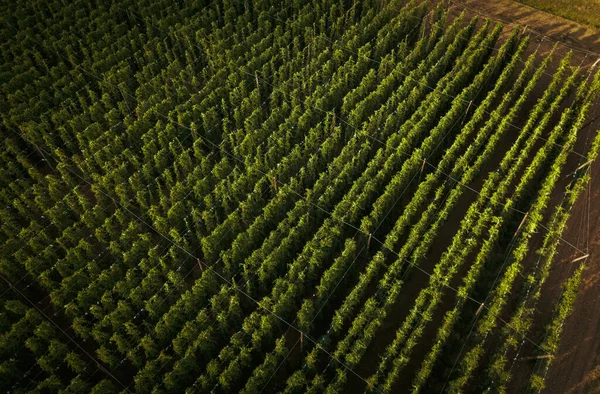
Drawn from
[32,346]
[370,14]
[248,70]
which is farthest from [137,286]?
[370,14]

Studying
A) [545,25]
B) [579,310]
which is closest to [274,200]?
[579,310]

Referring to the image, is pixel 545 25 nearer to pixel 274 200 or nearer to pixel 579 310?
pixel 579 310

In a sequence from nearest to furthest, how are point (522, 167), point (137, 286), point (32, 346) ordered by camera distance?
point (32, 346)
point (137, 286)
point (522, 167)

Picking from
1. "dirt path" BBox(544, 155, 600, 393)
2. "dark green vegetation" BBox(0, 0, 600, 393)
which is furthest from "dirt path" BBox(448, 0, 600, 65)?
"dirt path" BBox(544, 155, 600, 393)

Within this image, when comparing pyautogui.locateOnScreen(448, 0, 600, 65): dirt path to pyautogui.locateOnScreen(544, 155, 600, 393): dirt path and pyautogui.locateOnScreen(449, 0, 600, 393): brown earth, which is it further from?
pyautogui.locateOnScreen(544, 155, 600, 393): dirt path

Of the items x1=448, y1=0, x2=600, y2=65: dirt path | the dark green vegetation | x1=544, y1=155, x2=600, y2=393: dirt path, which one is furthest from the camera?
x1=448, y1=0, x2=600, y2=65: dirt path

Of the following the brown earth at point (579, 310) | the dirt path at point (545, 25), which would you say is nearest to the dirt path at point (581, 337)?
the brown earth at point (579, 310)

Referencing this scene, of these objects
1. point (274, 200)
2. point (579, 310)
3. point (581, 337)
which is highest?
point (274, 200)

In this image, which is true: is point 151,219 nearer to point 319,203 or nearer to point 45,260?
point 45,260
